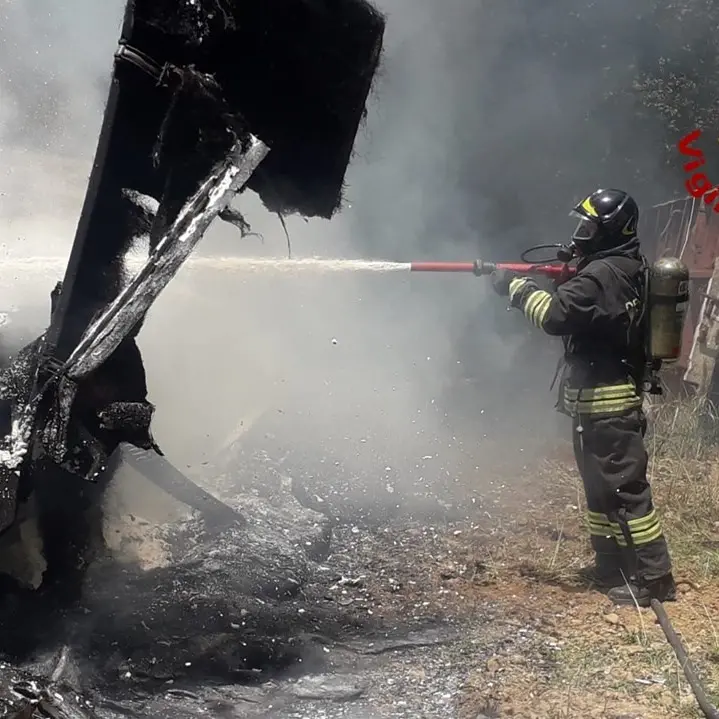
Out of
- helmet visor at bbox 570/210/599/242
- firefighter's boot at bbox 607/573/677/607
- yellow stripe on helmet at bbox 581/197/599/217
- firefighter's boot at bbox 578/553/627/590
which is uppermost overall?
yellow stripe on helmet at bbox 581/197/599/217

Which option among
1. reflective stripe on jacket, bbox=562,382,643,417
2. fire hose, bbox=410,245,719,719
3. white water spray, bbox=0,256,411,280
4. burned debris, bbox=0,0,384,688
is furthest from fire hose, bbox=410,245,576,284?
white water spray, bbox=0,256,411,280

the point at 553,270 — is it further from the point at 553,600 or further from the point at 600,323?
the point at 553,600

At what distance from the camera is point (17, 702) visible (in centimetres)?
251

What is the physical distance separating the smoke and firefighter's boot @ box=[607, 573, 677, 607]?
178cm

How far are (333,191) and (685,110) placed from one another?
4.50 m

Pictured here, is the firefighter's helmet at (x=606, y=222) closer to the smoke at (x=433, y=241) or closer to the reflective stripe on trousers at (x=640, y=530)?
the reflective stripe on trousers at (x=640, y=530)

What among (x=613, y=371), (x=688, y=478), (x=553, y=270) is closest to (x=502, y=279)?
(x=553, y=270)

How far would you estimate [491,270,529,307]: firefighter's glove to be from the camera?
3.98 metres

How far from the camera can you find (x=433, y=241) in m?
7.61

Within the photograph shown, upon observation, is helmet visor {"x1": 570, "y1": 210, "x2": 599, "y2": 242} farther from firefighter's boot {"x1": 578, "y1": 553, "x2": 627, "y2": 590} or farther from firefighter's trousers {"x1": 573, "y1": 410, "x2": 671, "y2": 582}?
firefighter's boot {"x1": 578, "y1": 553, "x2": 627, "y2": 590}

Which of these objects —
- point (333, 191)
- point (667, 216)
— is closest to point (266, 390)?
point (333, 191)

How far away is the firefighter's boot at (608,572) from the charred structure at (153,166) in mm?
2332

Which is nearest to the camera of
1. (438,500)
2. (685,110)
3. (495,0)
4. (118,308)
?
(118,308)

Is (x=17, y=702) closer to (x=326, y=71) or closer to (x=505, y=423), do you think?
(x=326, y=71)
